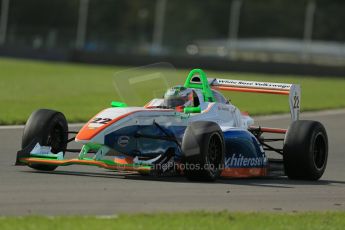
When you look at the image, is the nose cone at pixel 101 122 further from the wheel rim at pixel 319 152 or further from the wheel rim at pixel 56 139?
the wheel rim at pixel 319 152

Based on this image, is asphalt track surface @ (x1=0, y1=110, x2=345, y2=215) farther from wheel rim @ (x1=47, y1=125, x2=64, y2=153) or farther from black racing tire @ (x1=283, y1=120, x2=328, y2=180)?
wheel rim @ (x1=47, y1=125, x2=64, y2=153)

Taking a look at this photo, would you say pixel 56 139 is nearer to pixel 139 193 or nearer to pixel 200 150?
pixel 200 150

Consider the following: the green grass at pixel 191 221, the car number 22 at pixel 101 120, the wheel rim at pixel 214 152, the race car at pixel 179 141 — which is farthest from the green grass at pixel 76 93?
the green grass at pixel 191 221

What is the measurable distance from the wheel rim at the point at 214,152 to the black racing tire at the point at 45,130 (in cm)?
193

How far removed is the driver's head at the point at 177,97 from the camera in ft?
40.6

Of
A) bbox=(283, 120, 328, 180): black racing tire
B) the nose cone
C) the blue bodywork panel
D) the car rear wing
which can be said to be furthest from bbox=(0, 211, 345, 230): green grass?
the car rear wing

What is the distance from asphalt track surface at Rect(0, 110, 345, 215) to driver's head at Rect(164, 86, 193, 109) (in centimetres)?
103

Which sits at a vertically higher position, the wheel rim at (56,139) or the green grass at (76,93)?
the wheel rim at (56,139)

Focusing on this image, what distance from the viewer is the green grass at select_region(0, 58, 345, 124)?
23698 millimetres

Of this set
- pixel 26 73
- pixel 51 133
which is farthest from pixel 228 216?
pixel 26 73

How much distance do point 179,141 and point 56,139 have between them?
62.3 inches

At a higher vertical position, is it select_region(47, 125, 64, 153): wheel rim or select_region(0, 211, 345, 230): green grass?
select_region(47, 125, 64, 153): wheel rim

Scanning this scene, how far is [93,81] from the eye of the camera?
123ft

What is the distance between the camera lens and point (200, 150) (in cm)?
1114
